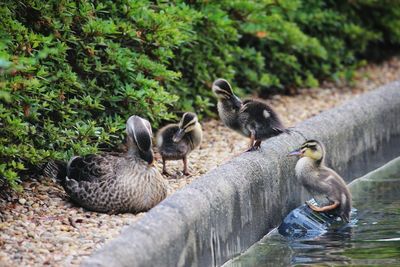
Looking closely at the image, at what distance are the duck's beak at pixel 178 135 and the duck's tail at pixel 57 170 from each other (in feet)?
3.70

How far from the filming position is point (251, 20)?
1083 centimetres

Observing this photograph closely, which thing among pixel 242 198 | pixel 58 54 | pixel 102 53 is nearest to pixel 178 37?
pixel 102 53

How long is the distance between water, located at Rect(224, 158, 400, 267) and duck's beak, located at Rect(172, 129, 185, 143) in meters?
1.16

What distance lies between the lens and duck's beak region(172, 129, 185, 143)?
27.5 feet

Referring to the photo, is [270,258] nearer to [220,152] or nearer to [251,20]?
[220,152]

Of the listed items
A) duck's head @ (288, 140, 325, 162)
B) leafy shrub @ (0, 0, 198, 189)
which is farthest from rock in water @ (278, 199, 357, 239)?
leafy shrub @ (0, 0, 198, 189)

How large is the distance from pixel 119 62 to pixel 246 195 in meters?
1.67

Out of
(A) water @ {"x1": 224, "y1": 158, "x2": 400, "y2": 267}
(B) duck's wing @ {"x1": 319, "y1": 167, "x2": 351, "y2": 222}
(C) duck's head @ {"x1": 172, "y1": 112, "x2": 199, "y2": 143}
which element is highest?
(C) duck's head @ {"x1": 172, "y1": 112, "x2": 199, "y2": 143}

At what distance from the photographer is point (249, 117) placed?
8.76m

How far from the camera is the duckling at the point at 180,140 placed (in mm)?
8438

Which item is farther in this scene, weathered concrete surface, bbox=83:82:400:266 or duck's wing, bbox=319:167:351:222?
duck's wing, bbox=319:167:351:222

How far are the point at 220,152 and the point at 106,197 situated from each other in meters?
2.30

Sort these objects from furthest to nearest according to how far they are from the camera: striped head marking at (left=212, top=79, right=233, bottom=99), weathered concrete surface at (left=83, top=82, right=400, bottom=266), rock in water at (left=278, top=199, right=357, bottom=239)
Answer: striped head marking at (left=212, top=79, right=233, bottom=99), rock in water at (left=278, top=199, right=357, bottom=239), weathered concrete surface at (left=83, top=82, right=400, bottom=266)

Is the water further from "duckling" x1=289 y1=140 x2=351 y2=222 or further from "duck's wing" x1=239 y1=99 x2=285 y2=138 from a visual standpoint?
"duck's wing" x1=239 y1=99 x2=285 y2=138
